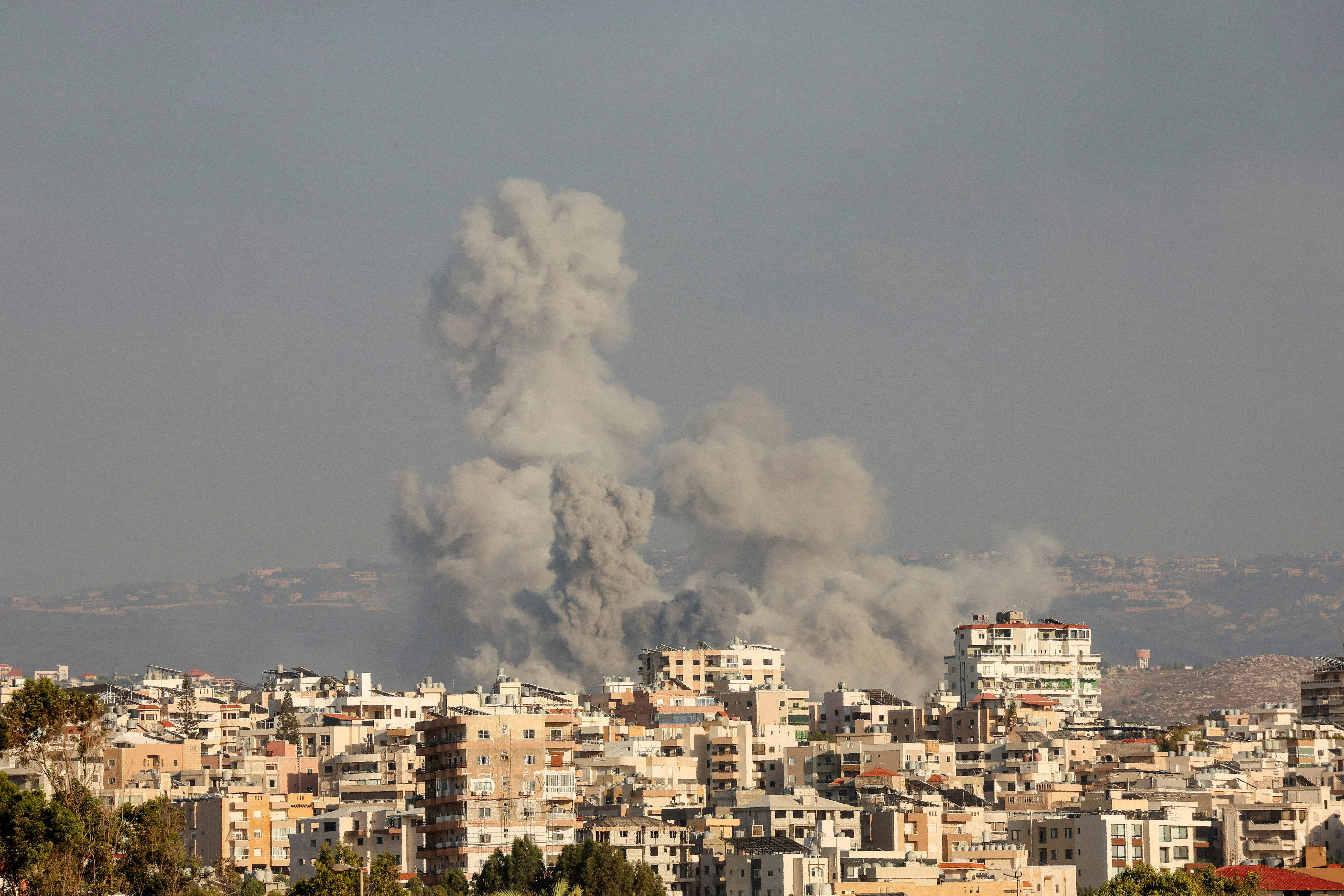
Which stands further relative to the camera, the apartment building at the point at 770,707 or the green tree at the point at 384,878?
the apartment building at the point at 770,707

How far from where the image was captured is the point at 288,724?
105875 millimetres

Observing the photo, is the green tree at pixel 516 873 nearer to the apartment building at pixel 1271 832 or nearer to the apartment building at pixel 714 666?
the apartment building at pixel 1271 832

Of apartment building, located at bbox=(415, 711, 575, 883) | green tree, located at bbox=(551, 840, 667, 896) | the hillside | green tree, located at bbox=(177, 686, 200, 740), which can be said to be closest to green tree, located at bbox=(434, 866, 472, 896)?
green tree, located at bbox=(551, 840, 667, 896)

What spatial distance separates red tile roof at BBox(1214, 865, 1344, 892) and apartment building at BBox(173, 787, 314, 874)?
3009cm

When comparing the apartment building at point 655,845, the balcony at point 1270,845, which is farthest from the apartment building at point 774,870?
the balcony at point 1270,845

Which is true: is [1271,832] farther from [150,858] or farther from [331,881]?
[150,858]

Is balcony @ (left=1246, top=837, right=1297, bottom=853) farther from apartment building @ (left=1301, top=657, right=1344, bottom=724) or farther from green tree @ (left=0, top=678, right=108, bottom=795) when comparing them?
apartment building @ (left=1301, top=657, right=1344, bottom=724)

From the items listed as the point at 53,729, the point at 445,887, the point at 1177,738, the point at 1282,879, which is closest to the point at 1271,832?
the point at 1282,879

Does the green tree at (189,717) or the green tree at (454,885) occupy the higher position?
the green tree at (189,717)

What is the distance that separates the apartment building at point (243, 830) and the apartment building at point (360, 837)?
6.62 feet

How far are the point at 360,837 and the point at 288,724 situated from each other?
32.1 m

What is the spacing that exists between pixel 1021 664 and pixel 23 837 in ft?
290

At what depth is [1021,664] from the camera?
446 ft

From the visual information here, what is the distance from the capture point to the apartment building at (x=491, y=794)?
69.5 metres
